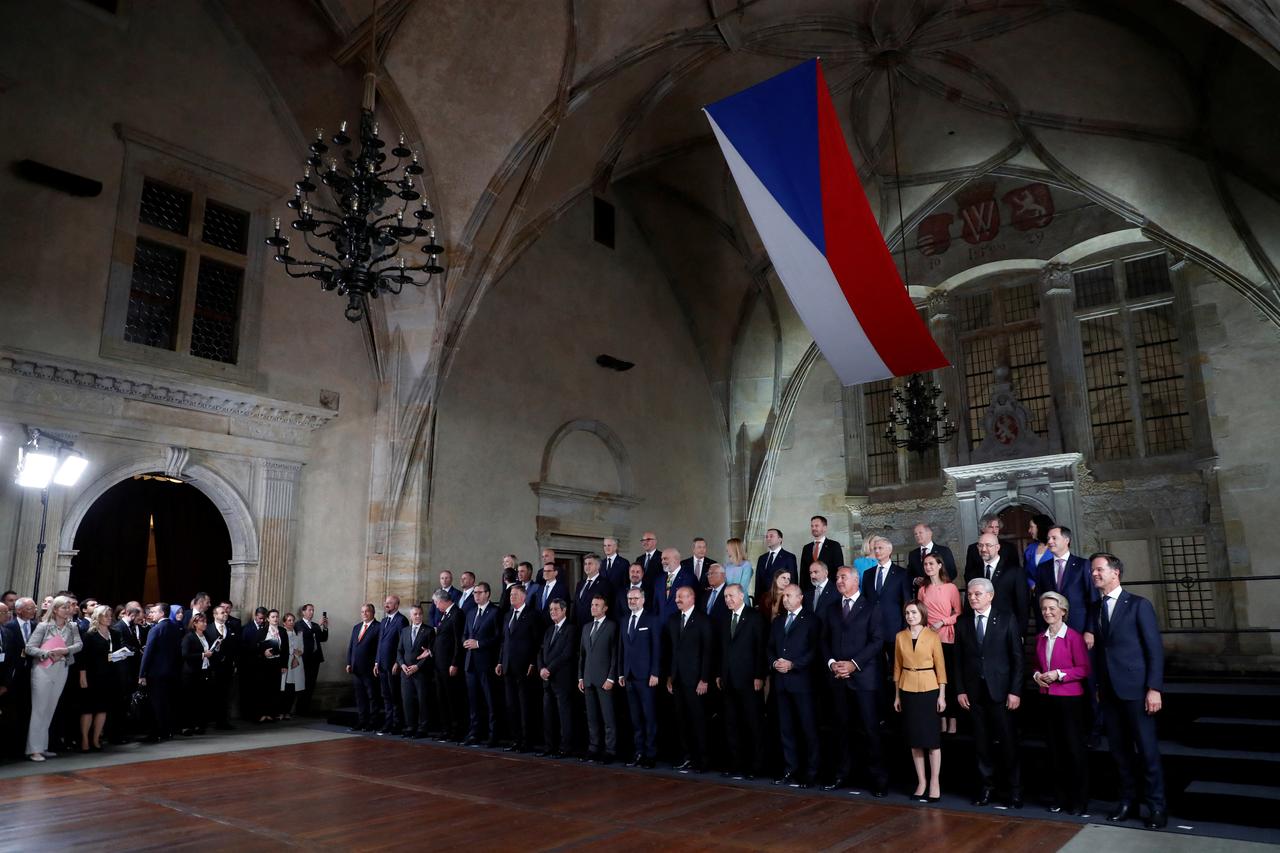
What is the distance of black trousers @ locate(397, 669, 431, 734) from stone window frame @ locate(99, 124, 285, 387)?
4.10 meters

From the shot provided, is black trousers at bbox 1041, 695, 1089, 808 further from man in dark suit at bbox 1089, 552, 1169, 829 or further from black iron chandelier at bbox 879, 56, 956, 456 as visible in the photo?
black iron chandelier at bbox 879, 56, 956, 456

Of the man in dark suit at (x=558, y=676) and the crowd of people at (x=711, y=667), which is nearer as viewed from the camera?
the crowd of people at (x=711, y=667)

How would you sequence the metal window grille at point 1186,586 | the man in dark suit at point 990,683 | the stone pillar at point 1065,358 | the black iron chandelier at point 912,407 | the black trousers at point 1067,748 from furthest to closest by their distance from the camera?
1. the stone pillar at point 1065,358
2. the metal window grille at point 1186,586
3. the black iron chandelier at point 912,407
4. the man in dark suit at point 990,683
5. the black trousers at point 1067,748

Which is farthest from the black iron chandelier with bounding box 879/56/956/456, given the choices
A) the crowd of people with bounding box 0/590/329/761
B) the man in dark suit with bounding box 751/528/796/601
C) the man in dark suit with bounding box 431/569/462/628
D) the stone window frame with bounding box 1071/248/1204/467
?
the crowd of people with bounding box 0/590/329/761

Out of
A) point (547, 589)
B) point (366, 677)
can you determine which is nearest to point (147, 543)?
point (366, 677)

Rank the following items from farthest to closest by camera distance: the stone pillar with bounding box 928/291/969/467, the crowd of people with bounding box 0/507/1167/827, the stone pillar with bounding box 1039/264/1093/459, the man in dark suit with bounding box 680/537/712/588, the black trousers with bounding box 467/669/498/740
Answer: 1. the stone pillar with bounding box 928/291/969/467
2. the stone pillar with bounding box 1039/264/1093/459
3. the black trousers with bounding box 467/669/498/740
4. the man in dark suit with bounding box 680/537/712/588
5. the crowd of people with bounding box 0/507/1167/827

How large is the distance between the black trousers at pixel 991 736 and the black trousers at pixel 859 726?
67cm

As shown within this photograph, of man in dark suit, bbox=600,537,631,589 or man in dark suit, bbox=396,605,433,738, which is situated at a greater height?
man in dark suit, bbox=600,537,631,589

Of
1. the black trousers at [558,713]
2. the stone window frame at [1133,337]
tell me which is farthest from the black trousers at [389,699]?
the stone window frame at [1133,337]

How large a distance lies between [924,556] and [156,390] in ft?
27.0

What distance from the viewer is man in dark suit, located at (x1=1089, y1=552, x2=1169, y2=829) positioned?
5203 millimetres

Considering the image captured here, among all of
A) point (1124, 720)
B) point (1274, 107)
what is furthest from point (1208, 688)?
point (1274, 107)

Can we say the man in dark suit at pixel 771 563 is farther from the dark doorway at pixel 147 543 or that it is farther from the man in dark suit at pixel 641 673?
the dark doorway at pixel 147 543

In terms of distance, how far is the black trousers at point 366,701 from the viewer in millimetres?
9758
